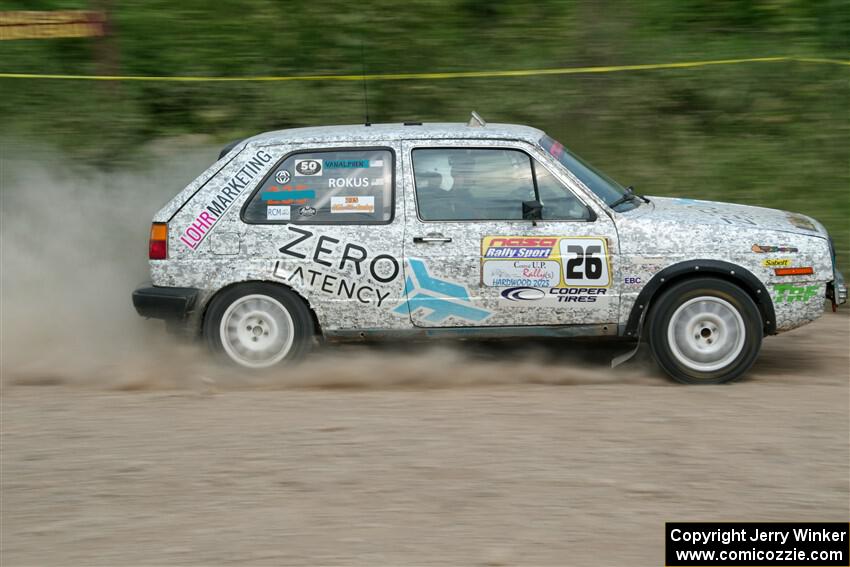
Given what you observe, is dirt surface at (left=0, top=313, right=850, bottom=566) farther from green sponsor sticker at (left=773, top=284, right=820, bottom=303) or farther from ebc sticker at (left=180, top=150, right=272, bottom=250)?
ebc sticker at (left=180, top=150, right=272, bottom=250)

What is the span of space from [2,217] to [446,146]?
531 centimetres

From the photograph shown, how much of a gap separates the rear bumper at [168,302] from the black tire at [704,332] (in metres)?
3.20

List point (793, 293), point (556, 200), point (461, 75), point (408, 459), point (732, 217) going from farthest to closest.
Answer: point (461, 75)
point (732, 217)
point (556, 200)
point (793, 293)
point (408, 459)

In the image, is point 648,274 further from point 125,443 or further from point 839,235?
point 839,235

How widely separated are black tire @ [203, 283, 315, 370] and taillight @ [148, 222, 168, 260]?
50cm

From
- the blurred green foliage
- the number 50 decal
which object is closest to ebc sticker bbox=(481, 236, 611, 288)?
the number 50 decal

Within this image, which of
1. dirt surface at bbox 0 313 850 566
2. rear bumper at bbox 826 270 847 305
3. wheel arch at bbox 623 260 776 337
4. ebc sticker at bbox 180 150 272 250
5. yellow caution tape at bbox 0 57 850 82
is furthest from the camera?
yellow caution tape at bbox 0 57 850 82

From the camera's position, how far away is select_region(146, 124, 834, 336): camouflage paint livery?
6840 mm

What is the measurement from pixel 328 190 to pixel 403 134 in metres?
0.66

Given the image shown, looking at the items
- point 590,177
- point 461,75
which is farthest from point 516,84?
point 590,177

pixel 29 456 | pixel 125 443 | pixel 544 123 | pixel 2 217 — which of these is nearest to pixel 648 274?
pixel 125 443

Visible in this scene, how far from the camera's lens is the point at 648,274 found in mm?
6844

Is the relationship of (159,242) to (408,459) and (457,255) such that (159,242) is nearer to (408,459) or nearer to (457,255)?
(457,255)

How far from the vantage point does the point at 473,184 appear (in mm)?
6996
